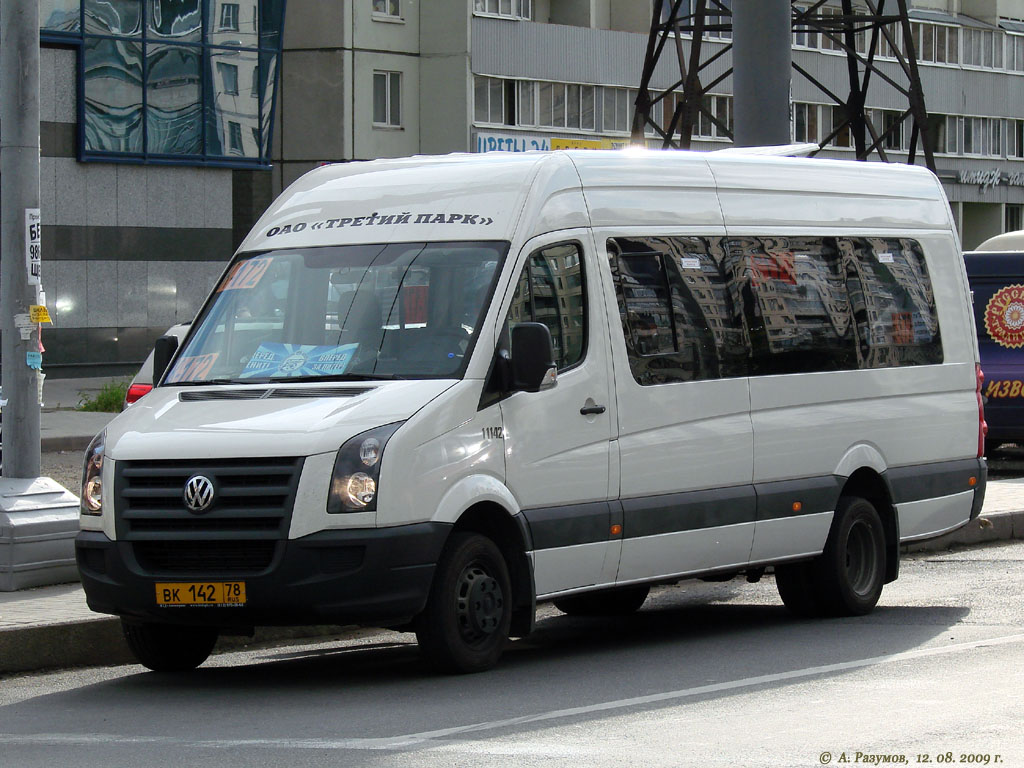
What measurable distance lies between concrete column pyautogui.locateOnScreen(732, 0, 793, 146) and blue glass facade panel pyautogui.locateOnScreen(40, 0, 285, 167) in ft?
82.3

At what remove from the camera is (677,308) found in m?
10.0

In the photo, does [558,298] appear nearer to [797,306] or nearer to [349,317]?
[349,317]

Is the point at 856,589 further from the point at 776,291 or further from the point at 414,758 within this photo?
the point at 414,758

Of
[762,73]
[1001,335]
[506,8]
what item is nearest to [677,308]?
[762,73]

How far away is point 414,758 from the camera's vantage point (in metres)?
6.58

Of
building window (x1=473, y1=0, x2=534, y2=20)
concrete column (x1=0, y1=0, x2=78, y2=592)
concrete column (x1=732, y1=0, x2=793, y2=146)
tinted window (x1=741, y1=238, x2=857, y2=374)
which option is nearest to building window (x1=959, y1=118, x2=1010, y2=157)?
building window (x1=473, y1=0, x2=534, y2=20)

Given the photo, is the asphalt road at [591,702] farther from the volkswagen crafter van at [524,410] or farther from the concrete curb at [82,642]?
the volkswagen crafter van at [524,410]

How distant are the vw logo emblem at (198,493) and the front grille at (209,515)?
0.02 metres

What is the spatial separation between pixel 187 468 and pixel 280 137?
4442 cm

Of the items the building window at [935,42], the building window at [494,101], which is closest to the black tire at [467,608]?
the building window at [494,101]

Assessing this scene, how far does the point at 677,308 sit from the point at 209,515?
2.99 metres

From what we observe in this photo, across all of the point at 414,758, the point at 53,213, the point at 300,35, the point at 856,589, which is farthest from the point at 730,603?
the point at 300,35

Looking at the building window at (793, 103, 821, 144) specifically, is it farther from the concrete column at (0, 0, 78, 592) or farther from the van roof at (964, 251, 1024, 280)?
the concrete column at (0, 0, 78, 592)

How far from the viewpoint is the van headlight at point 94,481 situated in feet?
28.5
